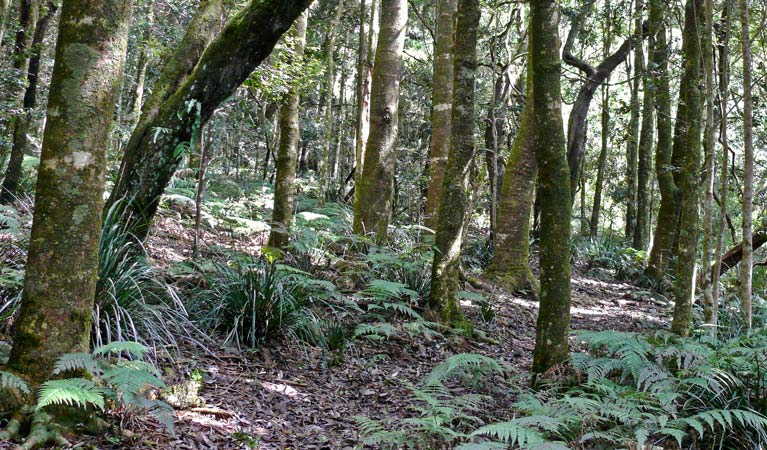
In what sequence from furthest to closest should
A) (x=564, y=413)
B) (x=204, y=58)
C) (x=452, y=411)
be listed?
1. (x=204, y=58)
2. (x=564, y=413)
3. (x=452, y=411)

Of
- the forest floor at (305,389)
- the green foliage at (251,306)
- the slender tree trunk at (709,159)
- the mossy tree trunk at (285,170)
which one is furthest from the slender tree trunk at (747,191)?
the mossy tree trunk at (285,170)

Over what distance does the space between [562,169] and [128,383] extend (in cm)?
374

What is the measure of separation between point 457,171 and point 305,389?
124 inches

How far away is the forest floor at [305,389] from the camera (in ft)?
12.9

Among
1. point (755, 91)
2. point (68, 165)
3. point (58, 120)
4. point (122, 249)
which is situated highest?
point (755, 91)

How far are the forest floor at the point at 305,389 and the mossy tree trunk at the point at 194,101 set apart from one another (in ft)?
5.75

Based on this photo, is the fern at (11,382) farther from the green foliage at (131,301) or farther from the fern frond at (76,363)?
the green foliage at (131,301)

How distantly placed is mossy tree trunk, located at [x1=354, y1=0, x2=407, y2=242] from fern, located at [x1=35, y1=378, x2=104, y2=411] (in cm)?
598

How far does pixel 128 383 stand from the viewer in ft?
9.56

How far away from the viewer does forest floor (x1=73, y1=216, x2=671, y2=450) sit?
12.9 feet

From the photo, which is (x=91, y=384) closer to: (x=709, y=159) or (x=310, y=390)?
(x=310, y=390)

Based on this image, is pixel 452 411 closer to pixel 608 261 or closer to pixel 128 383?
pixel 128 383

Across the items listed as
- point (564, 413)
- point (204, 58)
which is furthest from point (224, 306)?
point (564, 413)

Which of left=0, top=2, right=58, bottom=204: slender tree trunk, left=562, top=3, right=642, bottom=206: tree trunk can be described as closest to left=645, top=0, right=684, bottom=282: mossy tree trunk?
left=562, top=3, right=642, bottom=206: tree trunk
